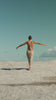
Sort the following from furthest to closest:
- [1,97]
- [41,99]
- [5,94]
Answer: [5,94]
[1,97]
[41,99]

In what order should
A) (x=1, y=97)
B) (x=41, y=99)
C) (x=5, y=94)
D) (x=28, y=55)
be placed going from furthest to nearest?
1. (x=28, y=55)
2. (x=5, y=94)
3. (x=1, y=97)
4. (x=41, y=99)

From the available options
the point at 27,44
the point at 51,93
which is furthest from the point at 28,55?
the point at 51,93

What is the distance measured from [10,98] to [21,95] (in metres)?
0.45

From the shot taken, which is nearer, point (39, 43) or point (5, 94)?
point (5, 94)

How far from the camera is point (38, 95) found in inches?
199

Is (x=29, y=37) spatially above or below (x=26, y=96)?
above

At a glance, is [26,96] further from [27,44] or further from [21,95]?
[27,44]

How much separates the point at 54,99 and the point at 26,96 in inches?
36.7

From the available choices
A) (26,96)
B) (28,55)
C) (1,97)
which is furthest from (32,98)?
(28,55)

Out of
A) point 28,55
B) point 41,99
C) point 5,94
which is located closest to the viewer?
point 41,99

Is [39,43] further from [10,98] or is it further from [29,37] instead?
[10,98]

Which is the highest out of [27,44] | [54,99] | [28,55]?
[27,44]

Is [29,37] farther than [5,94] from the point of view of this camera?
Yes

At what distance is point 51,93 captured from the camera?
5.34 meters
